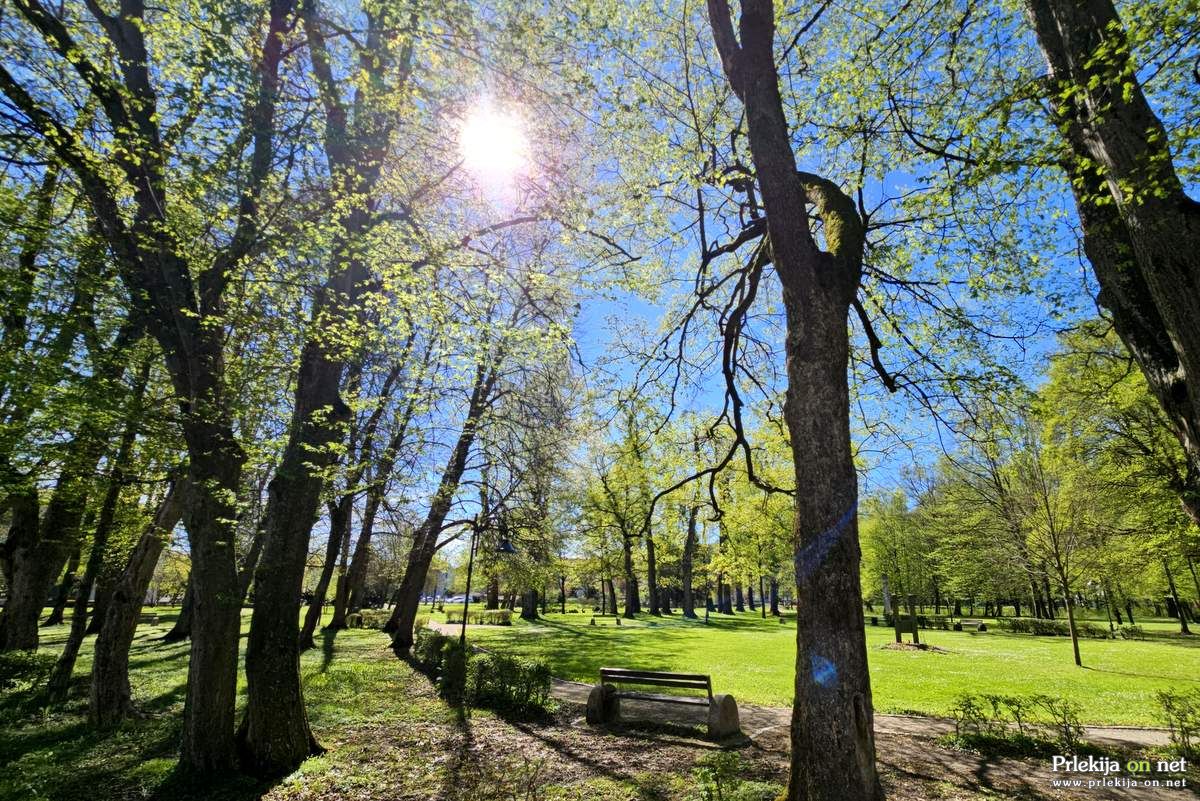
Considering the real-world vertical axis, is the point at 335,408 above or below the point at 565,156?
below

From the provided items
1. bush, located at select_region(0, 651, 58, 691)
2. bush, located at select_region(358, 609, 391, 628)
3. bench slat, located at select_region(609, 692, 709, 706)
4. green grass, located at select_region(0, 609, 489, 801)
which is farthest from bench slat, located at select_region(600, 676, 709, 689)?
bush, located at select_region(358, 609, 391, 628)

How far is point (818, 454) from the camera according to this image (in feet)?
13.0

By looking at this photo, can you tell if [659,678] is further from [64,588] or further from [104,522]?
[64,588]

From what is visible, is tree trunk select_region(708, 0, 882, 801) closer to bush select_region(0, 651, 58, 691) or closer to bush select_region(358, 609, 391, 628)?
bush select_region(0, 651, 58, 691)

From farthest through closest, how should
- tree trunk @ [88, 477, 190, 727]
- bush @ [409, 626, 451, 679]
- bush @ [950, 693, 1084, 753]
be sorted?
bush @ [409, 626, 451, 679]
tree trunk @ [88, 477, 190, 727]
bush @ [950, 693, 1084, 753]

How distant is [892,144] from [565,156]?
15.2 ft

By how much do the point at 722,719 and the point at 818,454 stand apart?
211 inches

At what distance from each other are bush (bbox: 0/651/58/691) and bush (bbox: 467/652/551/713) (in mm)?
8224

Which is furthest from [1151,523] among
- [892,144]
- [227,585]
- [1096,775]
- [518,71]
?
[227,585]

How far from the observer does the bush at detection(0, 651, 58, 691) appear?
9.79 metres

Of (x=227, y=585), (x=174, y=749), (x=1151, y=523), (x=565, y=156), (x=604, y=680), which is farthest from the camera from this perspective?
(x=1151, y=523)

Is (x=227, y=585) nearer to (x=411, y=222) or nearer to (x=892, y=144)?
(x=411, y=222)

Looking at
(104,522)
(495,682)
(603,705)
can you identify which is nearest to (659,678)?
(603,705)

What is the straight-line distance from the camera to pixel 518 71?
7094 millimetres
